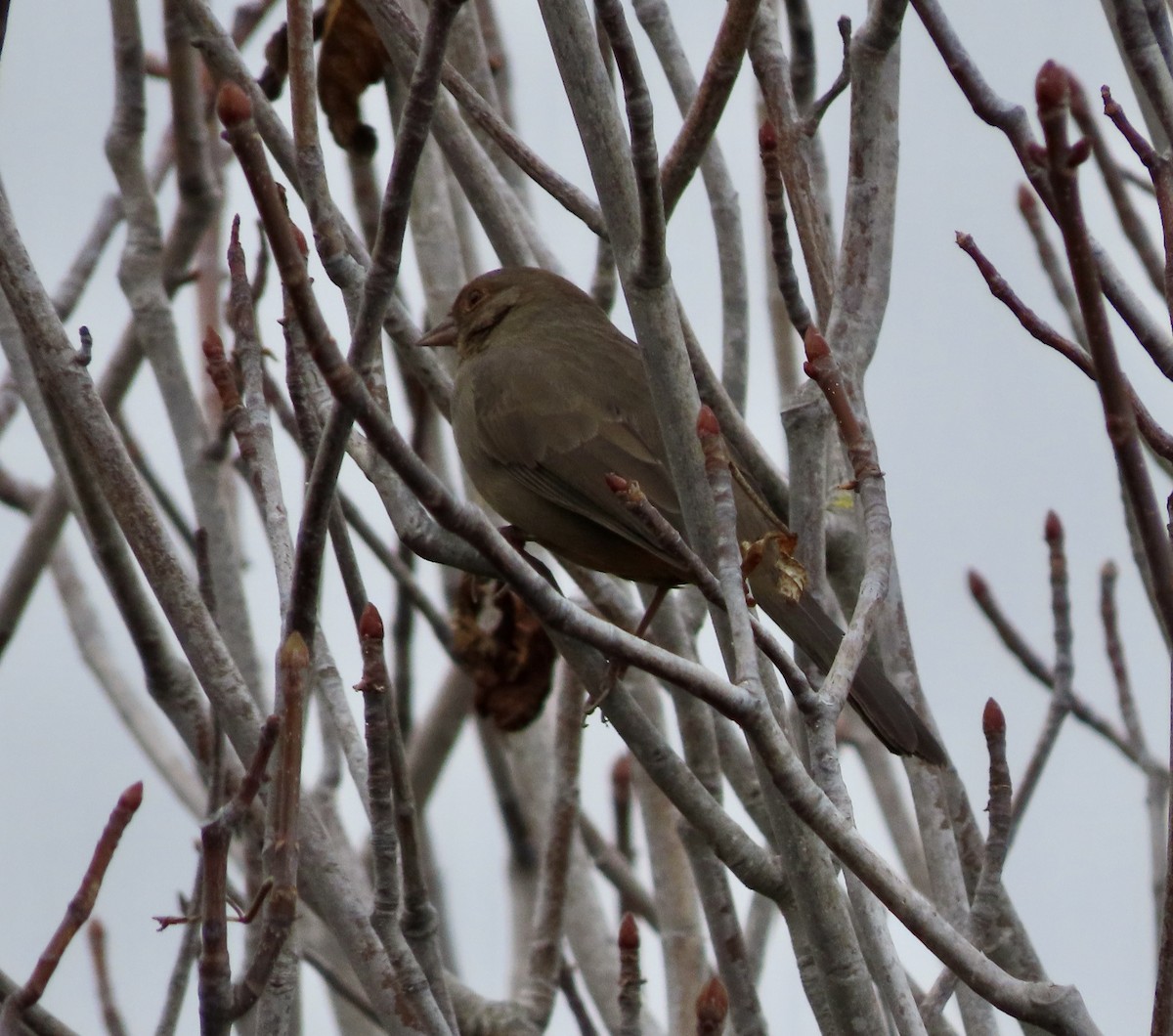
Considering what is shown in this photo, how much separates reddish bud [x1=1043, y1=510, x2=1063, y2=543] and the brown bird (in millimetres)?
659

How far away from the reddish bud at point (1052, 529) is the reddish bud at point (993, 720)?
1328 mm

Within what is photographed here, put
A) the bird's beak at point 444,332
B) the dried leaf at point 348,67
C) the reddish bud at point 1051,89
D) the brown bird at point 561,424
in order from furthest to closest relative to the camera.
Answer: the bird's beak at point 444,332 → the dried leaf at point 348,67 → the brown bird at point 561,424 → the reddish bud at point 1051,89

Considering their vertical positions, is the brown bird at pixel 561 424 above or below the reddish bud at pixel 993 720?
above

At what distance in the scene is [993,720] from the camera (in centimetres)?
309

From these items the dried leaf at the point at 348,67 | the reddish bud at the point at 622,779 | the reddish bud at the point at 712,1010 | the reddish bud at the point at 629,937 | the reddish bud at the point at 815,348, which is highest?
the dried leaf at the point at 348,67

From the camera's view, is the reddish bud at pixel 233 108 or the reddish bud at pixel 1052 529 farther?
the reddish bud at pixel 1052 529

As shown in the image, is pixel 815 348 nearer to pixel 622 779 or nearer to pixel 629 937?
pixel 629 937

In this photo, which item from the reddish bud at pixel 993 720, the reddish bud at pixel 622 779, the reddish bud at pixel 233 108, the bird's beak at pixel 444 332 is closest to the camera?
the reddish bud at pixel 233 108

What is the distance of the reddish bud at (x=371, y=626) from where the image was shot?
2959mm

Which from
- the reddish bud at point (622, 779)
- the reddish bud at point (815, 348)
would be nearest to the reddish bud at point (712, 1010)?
the reddish bud at point (815, 348)

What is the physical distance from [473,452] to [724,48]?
96.0 inches

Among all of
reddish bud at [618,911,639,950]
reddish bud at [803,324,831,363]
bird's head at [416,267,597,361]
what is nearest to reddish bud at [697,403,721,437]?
reddish bud at [803,324,831,363]

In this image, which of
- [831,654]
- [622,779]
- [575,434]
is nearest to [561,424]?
[575,434]

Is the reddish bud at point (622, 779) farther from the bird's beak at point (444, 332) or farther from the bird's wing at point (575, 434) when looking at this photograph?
the bird's beak at point (444, 332)
